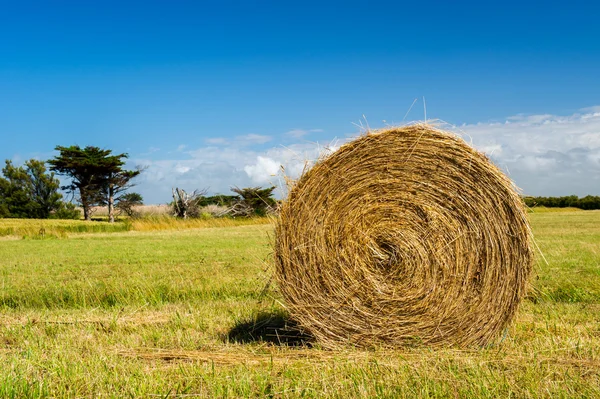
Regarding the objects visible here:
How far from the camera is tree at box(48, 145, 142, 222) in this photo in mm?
50250

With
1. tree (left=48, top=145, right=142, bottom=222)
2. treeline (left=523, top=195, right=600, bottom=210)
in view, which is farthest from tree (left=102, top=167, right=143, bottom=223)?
treeline (left=523, top=195, right=600, bottom=210)

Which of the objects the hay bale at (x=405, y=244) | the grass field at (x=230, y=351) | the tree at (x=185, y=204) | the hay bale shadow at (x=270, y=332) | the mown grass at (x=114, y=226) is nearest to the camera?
the grass field at (x=230, y=351)

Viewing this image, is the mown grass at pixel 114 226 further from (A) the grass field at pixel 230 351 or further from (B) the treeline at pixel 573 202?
(B) the treeline at pixel 573 202

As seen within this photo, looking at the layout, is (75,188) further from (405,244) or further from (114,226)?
(405,244)

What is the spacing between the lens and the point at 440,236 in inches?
210

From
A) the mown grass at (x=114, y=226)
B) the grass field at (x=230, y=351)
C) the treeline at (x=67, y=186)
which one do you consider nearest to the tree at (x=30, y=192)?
the treeline at (x=67, y=186)

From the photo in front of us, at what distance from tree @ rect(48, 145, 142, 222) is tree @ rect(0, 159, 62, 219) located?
392 centimetres

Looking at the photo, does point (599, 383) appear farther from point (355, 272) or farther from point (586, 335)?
point (355, 272)

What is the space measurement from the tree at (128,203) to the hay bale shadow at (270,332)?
46.0 metres

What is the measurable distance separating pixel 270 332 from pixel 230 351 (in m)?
0.95

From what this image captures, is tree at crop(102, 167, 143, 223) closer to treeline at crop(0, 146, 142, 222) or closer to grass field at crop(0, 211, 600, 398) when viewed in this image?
treeline at crop(0, 146, 142, 222)

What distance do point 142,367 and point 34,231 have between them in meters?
25.3

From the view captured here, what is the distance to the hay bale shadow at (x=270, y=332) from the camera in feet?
18.7

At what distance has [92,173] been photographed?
50562 millimetres
